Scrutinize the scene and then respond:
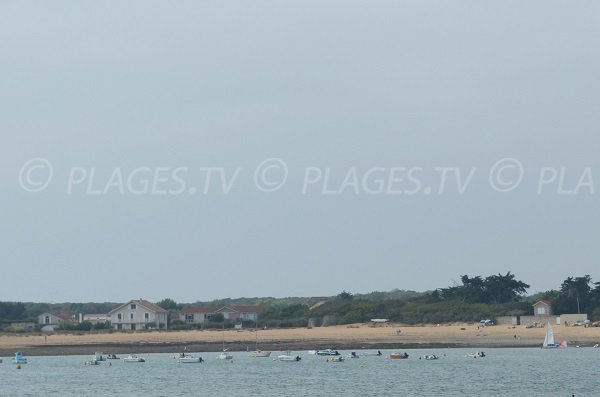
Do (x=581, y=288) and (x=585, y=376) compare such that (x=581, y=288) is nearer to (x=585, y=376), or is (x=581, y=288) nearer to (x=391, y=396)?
(x=585, y=376)

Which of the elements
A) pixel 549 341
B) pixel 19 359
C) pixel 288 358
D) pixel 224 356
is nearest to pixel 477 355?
pixel 549 341

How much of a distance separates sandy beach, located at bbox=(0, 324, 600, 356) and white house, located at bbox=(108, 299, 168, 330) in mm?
5765

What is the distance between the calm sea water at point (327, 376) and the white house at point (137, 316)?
80.5 ft

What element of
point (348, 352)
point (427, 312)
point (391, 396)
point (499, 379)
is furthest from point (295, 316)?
point (391, 396)

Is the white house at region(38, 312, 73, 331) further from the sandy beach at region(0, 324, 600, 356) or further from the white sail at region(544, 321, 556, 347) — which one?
the white sail at region(544, 321, 556, 347)

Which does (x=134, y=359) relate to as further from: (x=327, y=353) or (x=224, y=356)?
(x=327, y=353)

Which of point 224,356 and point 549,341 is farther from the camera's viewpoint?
point 549,341

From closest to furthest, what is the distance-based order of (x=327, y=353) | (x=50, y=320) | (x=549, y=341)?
(x=327, y=353) < (x=549, y=341) < (x=50, y=320)

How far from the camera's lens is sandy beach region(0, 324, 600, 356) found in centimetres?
11112

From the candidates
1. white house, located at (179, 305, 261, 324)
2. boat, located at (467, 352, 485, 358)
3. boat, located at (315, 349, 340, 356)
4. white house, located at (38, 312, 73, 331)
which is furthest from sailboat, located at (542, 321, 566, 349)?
white house, located at (38, 312, 73, 331)

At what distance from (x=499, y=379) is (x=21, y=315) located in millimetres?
82937

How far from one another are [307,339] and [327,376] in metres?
32.2

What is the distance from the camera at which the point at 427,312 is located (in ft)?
410

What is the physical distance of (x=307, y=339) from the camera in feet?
383
